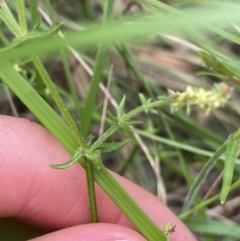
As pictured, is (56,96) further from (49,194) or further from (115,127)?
(49,194)

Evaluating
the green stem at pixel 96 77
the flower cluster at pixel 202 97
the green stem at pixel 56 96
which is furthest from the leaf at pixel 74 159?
the green stem at pixel 96 77

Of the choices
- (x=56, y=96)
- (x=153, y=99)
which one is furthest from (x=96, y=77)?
(x=56, y=96)

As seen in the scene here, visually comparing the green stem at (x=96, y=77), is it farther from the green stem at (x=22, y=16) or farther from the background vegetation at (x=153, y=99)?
the green stem at (x=22, y=16)

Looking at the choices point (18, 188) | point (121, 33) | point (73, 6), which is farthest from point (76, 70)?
point (121, 33)

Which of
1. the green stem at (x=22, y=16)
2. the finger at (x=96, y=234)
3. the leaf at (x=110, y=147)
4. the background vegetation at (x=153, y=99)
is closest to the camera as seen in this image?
the green stem at (x=22, y=16)

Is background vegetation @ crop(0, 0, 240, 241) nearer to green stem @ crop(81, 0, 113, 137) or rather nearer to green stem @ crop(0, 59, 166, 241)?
green stem @ crop(81, 0, 113, 137)

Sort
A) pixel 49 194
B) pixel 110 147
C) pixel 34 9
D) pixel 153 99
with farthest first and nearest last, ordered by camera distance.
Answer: pixel 153 99
pixel 49 194
pixel 34 9
pixel 110 147

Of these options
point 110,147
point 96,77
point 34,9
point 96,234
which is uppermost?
point 34,9

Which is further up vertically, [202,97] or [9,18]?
[9,18]

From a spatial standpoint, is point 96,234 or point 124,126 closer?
point 124,126
